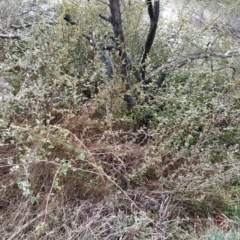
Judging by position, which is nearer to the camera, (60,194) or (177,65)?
(60,194)

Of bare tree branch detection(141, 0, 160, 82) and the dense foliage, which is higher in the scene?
bare tree branch detection(141, 0, 160, 82)

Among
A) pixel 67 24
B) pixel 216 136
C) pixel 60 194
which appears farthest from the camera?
pixel 67 24

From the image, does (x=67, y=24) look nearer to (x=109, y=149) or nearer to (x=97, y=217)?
(x=109, y=149)

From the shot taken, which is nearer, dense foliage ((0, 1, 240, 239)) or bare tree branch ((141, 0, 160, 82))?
dense foliage ((0, 1, 240, 239))

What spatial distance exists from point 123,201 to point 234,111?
0.96 metres

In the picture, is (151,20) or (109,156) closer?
(109,156)

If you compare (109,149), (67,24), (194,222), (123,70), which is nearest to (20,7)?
(67,24)

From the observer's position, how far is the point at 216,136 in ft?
7.07

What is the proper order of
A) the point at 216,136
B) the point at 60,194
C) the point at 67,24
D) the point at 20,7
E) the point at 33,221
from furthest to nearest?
the point at 20,7 → the point at 67,24 → the point at 216,136 → the point at 60,194 → the point at 33,221

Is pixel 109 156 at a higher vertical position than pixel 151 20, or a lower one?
lower

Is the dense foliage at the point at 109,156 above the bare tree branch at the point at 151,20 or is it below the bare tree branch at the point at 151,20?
below

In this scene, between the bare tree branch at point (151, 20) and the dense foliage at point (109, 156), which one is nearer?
the dense foliage at point (109, 156)

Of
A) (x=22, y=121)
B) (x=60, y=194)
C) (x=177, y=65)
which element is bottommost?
(x=60, y=194)

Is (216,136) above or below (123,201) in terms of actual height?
above
